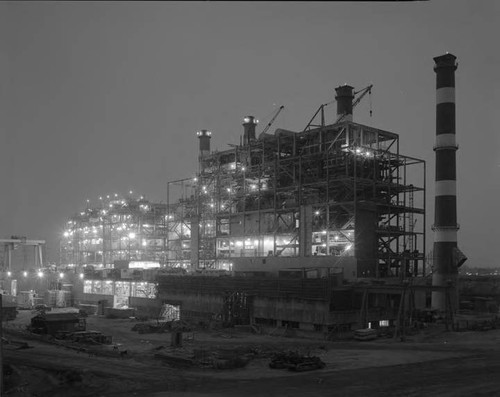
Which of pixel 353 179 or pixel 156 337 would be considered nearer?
pixel 156 337

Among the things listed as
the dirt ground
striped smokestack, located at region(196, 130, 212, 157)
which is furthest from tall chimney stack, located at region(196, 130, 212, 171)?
the dirt ground

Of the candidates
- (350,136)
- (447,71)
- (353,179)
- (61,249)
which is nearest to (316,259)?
(353,179)

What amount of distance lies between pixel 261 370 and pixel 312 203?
36679 millimetres

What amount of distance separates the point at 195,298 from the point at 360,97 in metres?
Result: 37.8

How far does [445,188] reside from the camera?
186 feet

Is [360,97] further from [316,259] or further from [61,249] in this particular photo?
[61,249]

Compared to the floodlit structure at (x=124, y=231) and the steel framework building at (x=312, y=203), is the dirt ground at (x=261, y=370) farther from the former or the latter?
the floodlit structure at (x=124, y=231)

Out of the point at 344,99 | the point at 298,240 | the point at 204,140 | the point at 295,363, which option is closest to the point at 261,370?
the point at 295,363

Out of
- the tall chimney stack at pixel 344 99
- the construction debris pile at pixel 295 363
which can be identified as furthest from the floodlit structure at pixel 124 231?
the construction debris pile at pixel 295 363

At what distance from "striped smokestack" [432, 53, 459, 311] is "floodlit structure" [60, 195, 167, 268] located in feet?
155

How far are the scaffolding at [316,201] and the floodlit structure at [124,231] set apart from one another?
2103cm

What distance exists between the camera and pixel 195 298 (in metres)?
54.6

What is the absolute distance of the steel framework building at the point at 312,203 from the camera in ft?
194

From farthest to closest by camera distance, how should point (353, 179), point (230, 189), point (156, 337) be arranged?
point (230, 189) → point (353, 179) → point (156, 337)
